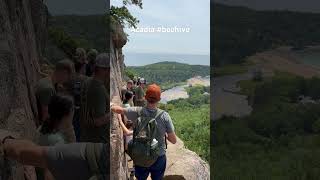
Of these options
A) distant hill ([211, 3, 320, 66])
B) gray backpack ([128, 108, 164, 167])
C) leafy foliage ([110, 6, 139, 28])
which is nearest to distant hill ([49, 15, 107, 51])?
gray backpack ([128, 108, 164, 167])

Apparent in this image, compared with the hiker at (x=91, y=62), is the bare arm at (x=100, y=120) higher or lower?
lower

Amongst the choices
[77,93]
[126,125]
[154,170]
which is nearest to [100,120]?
[77,93]

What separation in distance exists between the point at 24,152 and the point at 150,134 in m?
1.87

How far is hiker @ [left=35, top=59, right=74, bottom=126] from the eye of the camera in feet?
11.2

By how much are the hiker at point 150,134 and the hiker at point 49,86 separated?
0.67 metres

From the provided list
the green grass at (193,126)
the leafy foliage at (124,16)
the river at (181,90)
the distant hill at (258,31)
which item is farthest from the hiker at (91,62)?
the river at (181,90)

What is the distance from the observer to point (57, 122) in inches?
103

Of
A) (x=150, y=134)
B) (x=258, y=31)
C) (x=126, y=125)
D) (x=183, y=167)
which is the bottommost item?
(x=183, y=167)

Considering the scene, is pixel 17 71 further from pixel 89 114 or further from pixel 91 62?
pixel 91 62

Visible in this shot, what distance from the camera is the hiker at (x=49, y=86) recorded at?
3.42 meters

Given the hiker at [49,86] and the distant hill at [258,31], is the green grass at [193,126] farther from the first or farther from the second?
the hiker at [49,86]

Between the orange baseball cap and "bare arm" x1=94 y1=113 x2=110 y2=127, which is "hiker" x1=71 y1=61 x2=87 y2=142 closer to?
"bare arm" x1=94 y1=113 x2=110 y2=127

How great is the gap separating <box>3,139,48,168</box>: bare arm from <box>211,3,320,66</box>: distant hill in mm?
4536

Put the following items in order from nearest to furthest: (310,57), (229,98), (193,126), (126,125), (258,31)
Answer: (126,125), (310,57), (258,31), (229,98), (193,126)
